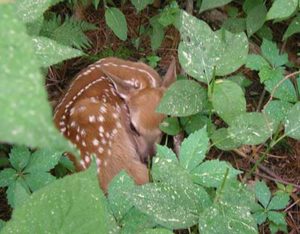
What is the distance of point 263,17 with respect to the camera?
10.3 ft

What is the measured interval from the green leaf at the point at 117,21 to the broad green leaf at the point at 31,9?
1866mm

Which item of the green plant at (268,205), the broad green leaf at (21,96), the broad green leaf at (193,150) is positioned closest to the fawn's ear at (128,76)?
the green plant at (268,205)

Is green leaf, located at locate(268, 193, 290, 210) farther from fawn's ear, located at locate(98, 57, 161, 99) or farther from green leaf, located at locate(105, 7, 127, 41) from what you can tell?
green leaf, located at locate(105, 7, 127, 41)

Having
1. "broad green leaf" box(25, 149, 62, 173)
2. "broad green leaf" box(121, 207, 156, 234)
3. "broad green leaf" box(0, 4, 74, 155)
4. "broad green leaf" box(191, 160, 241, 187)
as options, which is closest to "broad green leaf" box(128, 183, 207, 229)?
"broad green leaf" box(121, 207, 156, 234)

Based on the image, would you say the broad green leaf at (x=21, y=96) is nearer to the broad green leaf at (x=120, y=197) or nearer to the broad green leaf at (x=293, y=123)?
the broad green leaf at (x=120, y=197)

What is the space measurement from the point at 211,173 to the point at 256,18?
136 cm

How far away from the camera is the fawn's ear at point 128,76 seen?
3072 mm

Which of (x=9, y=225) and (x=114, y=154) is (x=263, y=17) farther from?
(x=9, y=225)

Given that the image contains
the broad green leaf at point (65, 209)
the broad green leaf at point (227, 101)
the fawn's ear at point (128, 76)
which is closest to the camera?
the broad green leaf at point (65, 209)

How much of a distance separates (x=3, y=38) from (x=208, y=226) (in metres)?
1.24

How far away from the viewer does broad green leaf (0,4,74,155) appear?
1.50ft

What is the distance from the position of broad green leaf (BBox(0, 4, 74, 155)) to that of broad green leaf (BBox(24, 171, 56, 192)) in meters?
1.62

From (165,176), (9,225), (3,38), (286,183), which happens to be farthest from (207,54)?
(3,38)

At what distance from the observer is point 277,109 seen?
258cm
